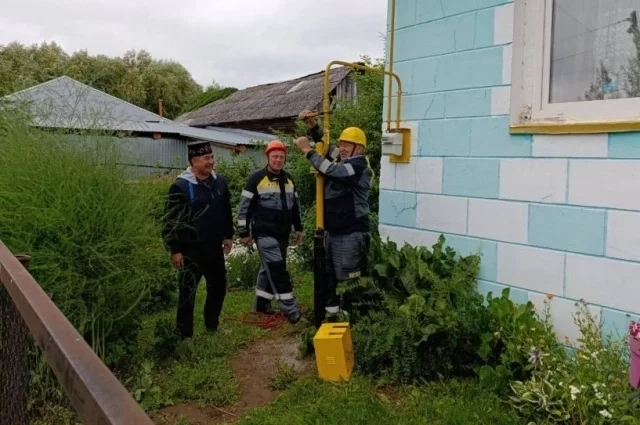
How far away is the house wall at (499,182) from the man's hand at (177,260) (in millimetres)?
1611

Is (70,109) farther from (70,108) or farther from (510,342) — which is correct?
(510,342)

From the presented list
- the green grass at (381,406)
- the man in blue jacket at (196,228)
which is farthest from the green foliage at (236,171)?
the green grass at (381,406)

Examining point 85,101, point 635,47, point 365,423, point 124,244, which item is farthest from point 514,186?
point 85,101

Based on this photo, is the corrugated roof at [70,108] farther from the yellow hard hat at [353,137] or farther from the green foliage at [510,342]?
the green foliage at [510,342]

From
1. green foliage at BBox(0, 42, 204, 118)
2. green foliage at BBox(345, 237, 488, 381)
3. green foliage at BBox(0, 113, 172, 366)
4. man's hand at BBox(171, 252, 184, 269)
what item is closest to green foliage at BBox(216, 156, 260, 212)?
man's hand at BBox(171, 252, 184, 269)

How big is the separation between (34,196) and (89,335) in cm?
96

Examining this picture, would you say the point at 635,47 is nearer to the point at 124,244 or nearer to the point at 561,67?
the point at 561,67

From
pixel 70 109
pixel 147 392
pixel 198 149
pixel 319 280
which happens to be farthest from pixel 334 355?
pixel 70 109

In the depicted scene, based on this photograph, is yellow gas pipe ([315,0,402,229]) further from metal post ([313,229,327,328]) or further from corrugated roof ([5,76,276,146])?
corrugated roof ([5,76,276,146])

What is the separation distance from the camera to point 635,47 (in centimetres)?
307

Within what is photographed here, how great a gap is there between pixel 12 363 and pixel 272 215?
10.8ft

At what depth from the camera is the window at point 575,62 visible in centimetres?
309

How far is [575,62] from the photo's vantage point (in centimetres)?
333

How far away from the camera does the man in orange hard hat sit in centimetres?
543
